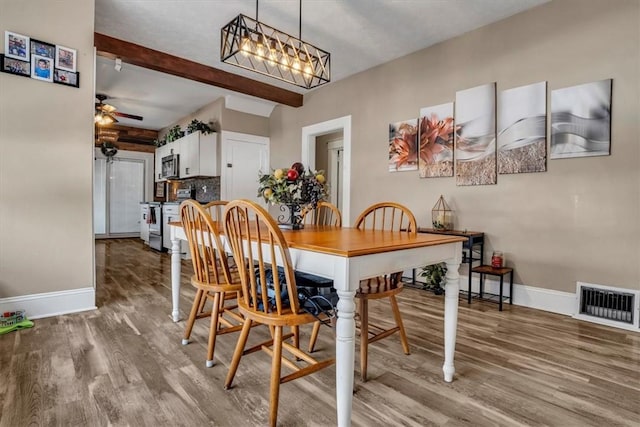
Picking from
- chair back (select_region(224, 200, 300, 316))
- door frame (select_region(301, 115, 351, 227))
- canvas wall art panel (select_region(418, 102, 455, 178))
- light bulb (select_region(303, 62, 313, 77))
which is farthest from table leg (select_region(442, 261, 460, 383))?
door frame (select_region(301, 115, 351, 227))

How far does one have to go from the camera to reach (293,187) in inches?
79.3

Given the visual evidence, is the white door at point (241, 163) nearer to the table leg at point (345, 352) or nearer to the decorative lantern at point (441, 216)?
the decorative lantern at point (441, 216)

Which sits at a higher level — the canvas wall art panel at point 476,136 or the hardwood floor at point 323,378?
the canvas wall art panel at point 476,136


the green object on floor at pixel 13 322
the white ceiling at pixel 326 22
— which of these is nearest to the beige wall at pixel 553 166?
the white ceiling at pixel 326 22

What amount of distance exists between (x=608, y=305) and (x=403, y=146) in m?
2.38

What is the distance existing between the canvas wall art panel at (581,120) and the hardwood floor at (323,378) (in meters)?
1.39

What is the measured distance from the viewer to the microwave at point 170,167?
6281mm

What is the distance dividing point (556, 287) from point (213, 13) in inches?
153

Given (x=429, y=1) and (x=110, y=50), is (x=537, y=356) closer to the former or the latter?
(x=429, y=1)

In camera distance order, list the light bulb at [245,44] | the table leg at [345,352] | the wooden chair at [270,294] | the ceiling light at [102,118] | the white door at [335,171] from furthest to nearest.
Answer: the white door at [335,171] < the ceiling light at [102,118] < the light bulb at [245,44] < the wooden chair at [270,294] < the table leg at [345,352]

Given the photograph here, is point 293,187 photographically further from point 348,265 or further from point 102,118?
point 102,118

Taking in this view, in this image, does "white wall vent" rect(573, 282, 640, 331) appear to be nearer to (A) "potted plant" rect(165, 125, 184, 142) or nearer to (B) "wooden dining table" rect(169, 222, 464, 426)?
(B) "wooden dining table" rect(169, 222, 464, 426)

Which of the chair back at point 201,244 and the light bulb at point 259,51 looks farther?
the light bulb at point 259,51

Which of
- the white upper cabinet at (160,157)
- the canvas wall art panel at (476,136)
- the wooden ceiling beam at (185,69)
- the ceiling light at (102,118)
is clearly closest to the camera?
the canvas wall art panel at (476,136)
